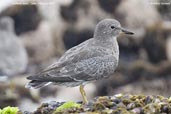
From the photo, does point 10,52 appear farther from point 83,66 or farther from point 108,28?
point 83,66

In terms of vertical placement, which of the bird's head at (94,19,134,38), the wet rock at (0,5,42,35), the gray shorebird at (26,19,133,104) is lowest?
the gray shorebird at (26,19,133,104)

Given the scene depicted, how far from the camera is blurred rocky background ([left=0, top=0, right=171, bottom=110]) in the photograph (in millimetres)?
25500

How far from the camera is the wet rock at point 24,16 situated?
89.9ft

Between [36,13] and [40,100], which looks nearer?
[40,100]

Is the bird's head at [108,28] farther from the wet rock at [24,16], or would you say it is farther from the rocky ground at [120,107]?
the wet rock at [24,16]

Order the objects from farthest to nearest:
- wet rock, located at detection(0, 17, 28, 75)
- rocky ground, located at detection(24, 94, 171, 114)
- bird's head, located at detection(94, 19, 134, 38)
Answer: wet rock, located at detection(0, 17, 28, 75) → bird's head, located at detection(94, 19, 134, 38) → rocky ground, located at detection(24, 94, 171, 114)

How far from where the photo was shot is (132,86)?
2584 centimetres

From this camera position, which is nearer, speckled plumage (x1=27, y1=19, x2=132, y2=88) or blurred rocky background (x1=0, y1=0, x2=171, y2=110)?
speckled plumage (x1=27, y1=19, x2=132, y2=88)

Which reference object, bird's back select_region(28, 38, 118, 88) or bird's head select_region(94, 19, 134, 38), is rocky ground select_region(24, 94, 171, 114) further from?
bird's head select_region(94, 19, 134, 38)

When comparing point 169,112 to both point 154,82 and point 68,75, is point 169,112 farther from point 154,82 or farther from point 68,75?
point 154,82

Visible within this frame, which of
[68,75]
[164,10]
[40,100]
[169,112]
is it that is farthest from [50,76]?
[164,10]

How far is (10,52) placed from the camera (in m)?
25.6

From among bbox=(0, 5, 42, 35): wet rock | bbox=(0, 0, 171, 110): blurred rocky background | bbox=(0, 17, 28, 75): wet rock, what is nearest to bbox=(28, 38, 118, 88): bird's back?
bbox=(0, 0, 171, 110): blurred rocky background

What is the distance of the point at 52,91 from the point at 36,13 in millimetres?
3823
